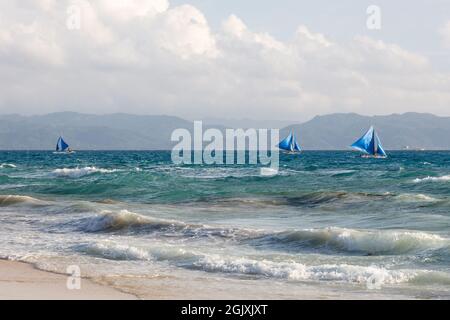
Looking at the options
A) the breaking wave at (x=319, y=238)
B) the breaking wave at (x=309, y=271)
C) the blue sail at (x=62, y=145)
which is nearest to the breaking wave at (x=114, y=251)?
the breaking wave at (x=309, y=271)

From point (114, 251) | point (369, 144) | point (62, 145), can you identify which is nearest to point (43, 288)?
point (114, 251)

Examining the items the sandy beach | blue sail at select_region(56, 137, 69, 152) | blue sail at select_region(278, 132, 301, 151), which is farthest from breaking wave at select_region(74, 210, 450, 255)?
blue sail at select_region(56, 137, 69, 152)

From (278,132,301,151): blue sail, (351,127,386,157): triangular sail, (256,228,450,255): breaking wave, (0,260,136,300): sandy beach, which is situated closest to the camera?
(0,260,136,300): sandy beach

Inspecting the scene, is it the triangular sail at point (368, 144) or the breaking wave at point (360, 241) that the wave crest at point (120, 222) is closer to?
the breaking wave at point (360, 241)

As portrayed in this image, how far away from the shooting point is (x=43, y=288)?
34.2 feet

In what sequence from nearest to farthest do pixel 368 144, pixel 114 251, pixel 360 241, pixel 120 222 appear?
pixel 114 251 → pixel 360 241 → pixel 120 222 → pixel 368 144

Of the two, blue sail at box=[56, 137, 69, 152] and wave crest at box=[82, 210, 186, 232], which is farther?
blue sail at box=[56, 137, 69, 152]

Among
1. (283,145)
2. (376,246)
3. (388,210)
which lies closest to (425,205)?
(388,210)

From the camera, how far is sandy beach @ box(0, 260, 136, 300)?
9.72 meters

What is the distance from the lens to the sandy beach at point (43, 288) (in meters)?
9.72

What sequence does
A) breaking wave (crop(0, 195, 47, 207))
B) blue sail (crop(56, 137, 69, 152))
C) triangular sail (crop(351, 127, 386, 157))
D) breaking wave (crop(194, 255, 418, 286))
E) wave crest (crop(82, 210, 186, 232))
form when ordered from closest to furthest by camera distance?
breaking wave (crop(194, 255, 418, 286)) < wave crest (crop(82, 210, 186, 232)) < breaking wave (crop(0, 195, 47, 207)) < triangular sail (crop(351, 127, 386, 157)) < blue sail (crop(56, 137, 69, 152))

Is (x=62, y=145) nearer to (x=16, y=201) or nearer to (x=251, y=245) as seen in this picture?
(x=16, y=201)

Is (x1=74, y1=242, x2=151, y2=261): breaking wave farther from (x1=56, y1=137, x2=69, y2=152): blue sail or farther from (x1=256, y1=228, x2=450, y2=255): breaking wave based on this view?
(x1=56, y1=137, x2=69, y2=152): blue sail
